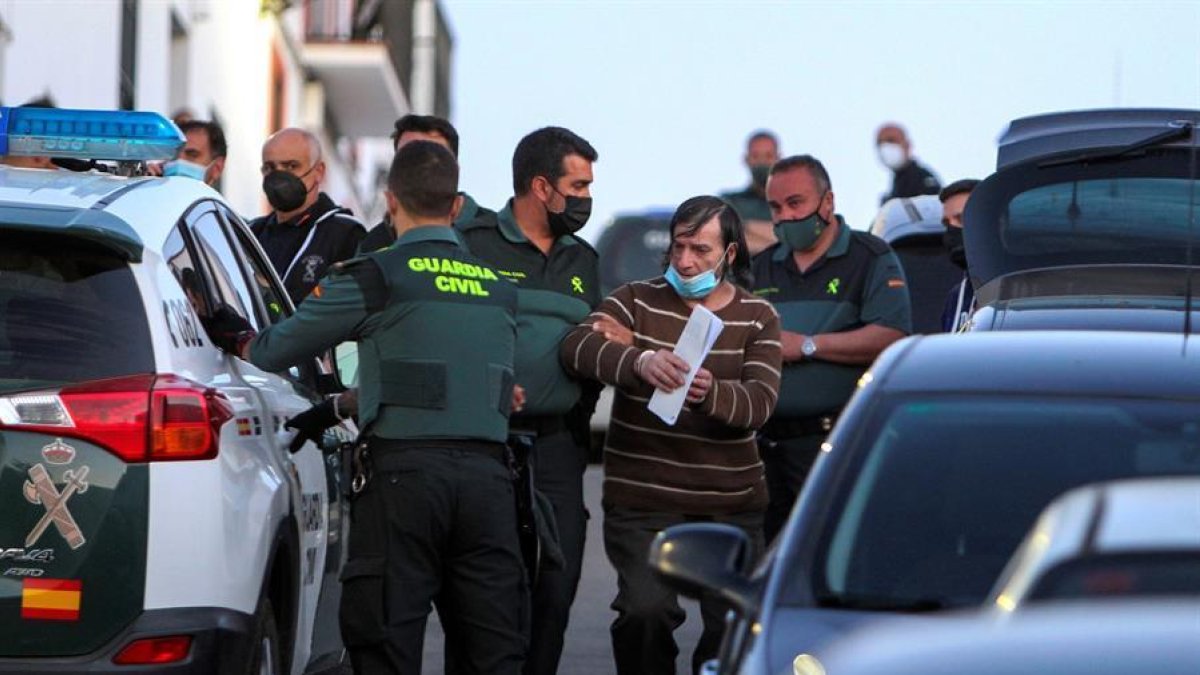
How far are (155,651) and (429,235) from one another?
61.4 inches

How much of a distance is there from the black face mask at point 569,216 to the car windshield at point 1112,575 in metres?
5.06

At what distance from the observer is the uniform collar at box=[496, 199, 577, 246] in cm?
884

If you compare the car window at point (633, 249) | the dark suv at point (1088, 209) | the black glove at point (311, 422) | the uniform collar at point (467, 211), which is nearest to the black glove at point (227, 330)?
the black glove at point (311, 422)

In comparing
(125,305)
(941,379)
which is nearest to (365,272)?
(125,305)

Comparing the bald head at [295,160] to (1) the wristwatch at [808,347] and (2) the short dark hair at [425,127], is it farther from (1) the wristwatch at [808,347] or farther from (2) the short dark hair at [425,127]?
(1) the wristwatch at [808,347]

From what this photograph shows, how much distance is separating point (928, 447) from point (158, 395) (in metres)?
2.00

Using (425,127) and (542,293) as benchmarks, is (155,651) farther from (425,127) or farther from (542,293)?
(425,127)

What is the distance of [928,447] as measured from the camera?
562cm

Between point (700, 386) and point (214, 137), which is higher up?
point (214, 137)

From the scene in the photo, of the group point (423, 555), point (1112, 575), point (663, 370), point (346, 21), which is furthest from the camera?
point (346, 21)

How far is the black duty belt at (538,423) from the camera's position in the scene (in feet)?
28.3

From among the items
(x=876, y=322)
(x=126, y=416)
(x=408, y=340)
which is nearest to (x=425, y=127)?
(x=876, y=322)

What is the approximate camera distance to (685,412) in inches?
336

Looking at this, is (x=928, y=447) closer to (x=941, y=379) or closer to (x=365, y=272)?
(x=941, y=379)
